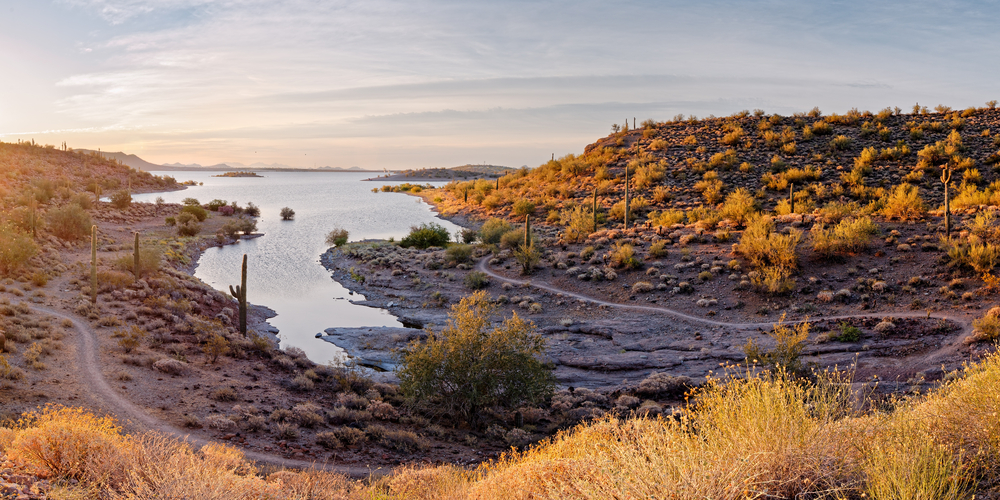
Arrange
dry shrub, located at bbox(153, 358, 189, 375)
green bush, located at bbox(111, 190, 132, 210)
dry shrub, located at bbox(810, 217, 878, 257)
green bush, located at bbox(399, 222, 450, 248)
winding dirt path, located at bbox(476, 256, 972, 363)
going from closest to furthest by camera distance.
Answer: winding dirt path, located at bbox(476, 256, 972, 363), dry shrub, located at bbox(153, 358, 189, 375), dry shrub, located at bbox(810, 217, 878, 257), green bush, located at bbox(399, 222, 450, 248), green bush, located at bbox(111, 190, 132, 210)

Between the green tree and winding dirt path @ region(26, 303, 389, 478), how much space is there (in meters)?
3.33

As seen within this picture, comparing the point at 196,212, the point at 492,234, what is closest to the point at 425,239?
the point at 492,234

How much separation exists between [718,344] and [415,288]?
50.2 ft

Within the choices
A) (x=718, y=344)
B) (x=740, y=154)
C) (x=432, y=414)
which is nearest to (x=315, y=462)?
(x=432, y=414)

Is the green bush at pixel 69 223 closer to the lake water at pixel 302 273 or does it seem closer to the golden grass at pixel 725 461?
the lake water at pixel 302 273

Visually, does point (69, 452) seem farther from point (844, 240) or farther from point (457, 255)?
point (844, 240)

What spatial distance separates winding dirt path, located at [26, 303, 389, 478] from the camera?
373 inches

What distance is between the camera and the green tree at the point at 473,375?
41.8 feet

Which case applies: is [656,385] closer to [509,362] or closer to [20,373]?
[509,362]

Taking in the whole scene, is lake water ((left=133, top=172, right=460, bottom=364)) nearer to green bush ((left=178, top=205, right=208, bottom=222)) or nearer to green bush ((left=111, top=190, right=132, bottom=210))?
green bush ((left=178, top=205, right=208, bottom=222))

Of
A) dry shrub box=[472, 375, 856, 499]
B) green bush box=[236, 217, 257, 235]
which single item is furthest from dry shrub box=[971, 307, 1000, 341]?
green bush box=[236, 217, 257, 235]

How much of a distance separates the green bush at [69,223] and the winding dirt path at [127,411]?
54.3 feet

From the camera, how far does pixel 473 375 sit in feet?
41.9

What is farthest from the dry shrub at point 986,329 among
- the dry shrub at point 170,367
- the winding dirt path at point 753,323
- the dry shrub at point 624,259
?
the dry shrub at point 170,367
